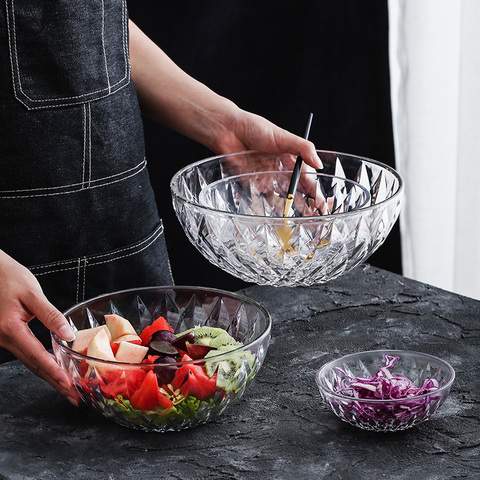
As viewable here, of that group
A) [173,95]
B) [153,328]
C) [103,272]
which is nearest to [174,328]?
[153,328]

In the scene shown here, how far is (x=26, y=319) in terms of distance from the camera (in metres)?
1.09

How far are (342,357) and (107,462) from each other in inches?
13.0

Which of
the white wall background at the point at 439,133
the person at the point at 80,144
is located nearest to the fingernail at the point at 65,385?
the person at the point at 80,144

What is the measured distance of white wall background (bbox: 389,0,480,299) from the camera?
2316 mm

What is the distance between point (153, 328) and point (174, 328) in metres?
0.08

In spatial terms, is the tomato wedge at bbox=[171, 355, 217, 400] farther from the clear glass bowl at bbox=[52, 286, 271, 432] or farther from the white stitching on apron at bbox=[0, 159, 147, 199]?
the white stitching on apron at bbox=[0, 159, 147, 199]

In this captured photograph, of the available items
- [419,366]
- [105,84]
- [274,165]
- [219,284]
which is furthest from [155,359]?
[219,284]

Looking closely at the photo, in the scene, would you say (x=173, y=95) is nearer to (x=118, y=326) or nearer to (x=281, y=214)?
(x=281, y=214)

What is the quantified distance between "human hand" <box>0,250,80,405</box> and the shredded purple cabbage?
34cm

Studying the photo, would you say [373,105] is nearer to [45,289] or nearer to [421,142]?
[421,142]

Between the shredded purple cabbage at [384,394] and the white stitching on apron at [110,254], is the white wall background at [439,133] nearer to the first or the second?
the white stitching on apron at [110,254]

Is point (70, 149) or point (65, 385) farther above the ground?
point (70, 149)

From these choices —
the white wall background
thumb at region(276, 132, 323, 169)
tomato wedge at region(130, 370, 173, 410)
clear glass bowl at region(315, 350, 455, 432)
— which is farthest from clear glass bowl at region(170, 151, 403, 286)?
the white wall background

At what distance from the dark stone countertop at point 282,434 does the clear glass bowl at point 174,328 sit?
0.11 feet
